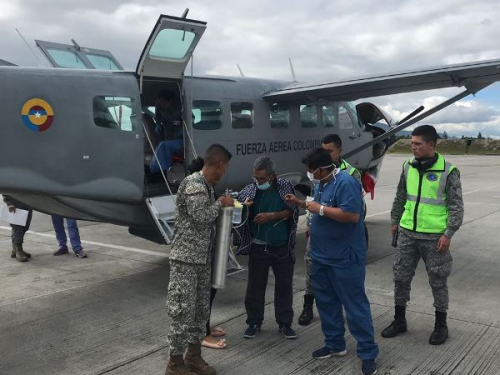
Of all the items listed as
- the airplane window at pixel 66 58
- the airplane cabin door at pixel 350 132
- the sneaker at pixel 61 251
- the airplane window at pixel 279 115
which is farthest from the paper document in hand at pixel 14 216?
the airplane cabin door at pixel 350 132

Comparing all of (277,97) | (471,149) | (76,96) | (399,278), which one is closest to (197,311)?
(399,278)

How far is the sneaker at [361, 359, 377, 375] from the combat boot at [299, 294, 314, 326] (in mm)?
1198

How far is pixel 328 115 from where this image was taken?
31.1ft

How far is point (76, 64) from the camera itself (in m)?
8.05

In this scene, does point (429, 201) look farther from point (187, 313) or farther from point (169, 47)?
point (169, 47)

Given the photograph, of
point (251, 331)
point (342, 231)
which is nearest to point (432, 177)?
point (342, 231)

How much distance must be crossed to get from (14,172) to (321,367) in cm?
404

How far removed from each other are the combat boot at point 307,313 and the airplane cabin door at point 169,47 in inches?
138

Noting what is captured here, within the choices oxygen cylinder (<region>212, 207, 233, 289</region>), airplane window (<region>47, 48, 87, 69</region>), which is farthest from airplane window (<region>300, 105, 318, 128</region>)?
oxygen cylinder (<region>212, 207, 233, 289</region>)

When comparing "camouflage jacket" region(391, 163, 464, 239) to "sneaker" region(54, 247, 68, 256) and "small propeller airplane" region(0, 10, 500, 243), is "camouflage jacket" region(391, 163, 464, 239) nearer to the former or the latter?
"small propeller airplane" region(0, 10, 500, 243)

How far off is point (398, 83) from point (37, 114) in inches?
223

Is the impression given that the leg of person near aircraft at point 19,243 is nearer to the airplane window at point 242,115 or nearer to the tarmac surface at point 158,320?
the tarmac surface at point 158,320

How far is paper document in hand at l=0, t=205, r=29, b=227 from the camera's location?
7.96 metres

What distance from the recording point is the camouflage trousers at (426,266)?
15.0 ft
